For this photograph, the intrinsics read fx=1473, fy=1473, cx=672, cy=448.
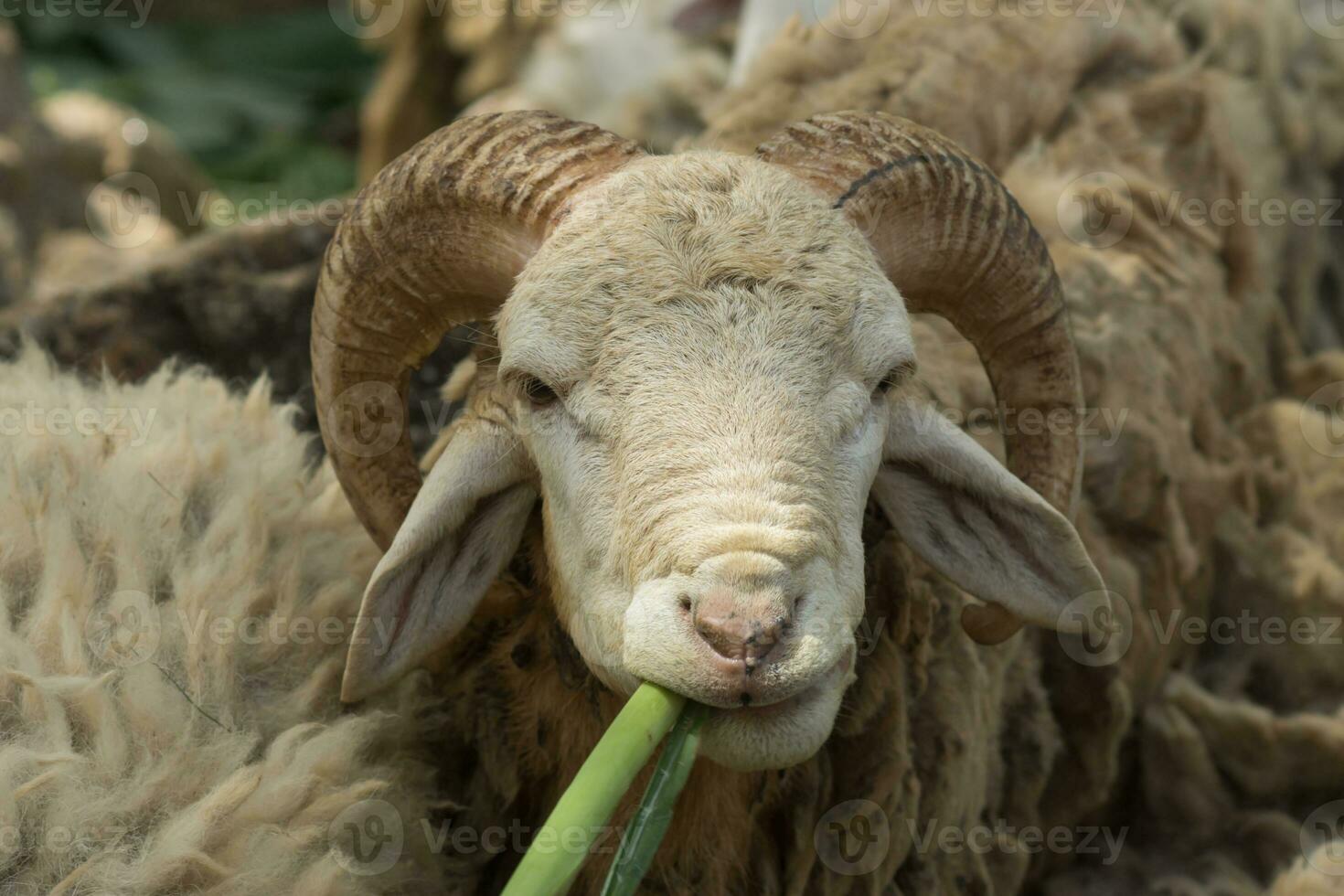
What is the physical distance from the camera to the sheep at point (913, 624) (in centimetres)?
317

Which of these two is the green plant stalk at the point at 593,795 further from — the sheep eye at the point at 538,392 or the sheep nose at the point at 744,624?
the sheep eye at the point at 538,392

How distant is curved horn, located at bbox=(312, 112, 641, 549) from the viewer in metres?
3.15

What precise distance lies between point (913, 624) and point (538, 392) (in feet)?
3.59

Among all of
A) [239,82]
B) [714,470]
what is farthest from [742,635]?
[239,82]

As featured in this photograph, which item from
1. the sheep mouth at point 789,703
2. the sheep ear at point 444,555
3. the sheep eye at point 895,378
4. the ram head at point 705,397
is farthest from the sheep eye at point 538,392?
the sheep mouth at point 789,703

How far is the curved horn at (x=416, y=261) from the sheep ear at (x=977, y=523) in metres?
0.90

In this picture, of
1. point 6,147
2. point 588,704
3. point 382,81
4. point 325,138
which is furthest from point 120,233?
point 588,704

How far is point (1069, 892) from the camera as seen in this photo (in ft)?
14.0

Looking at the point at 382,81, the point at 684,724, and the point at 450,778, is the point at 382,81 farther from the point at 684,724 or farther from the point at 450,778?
the point at 684,724

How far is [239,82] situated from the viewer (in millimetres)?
13508

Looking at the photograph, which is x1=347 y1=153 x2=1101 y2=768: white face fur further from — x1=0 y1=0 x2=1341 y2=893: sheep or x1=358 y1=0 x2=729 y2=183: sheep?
x1=358 y1=0 x2=729 y2=183: sheep

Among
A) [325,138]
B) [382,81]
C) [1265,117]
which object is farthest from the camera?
[325,138]

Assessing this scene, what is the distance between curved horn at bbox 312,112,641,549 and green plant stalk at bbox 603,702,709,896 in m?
1.05

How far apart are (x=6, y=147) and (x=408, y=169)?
276 inches
